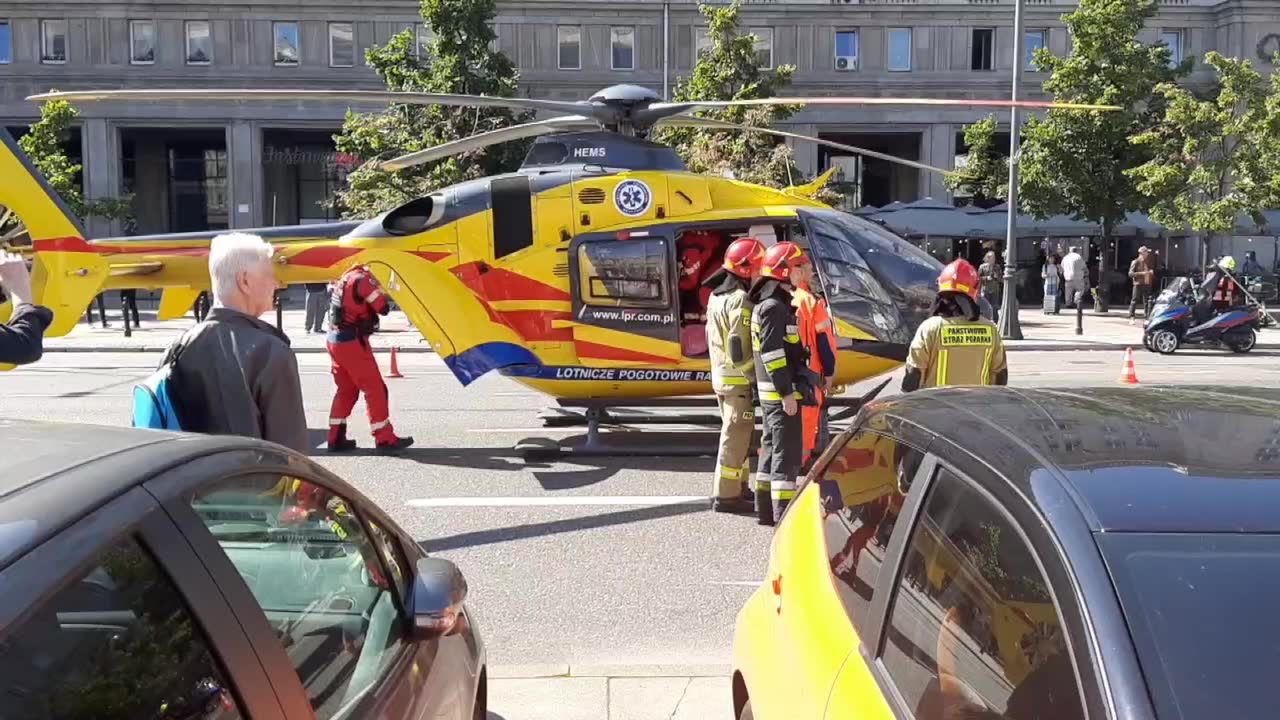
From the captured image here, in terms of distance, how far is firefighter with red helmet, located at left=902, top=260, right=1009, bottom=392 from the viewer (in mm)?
6652

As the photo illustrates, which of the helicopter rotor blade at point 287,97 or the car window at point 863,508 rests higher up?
Result: the helicopter rotor blade at point 287,97

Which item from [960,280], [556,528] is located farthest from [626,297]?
[960,280]

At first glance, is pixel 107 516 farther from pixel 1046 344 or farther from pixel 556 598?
pixel 1046 344

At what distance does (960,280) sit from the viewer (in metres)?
6.66

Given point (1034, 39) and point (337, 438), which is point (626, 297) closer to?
point (337, 438)

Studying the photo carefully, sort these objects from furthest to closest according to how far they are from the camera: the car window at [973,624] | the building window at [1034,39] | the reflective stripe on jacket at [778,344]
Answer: the building window at [1034,39]
the reflective stripe on jacket at [778,344]
the car window at [973,624]

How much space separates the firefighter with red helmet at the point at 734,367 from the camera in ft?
23.8

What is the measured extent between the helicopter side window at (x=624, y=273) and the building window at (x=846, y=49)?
30.2 metres

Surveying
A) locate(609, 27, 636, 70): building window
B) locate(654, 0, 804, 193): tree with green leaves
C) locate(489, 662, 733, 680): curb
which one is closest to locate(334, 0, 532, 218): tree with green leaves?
locate(654, 0, 804, 193): tree with green leaves

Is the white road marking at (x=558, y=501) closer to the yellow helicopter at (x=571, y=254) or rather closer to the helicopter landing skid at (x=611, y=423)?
the helicopter landing skid at (x=611, y=423)

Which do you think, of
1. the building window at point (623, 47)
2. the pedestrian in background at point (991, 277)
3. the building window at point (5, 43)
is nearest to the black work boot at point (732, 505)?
the pedestrian in background at point (991, 277)

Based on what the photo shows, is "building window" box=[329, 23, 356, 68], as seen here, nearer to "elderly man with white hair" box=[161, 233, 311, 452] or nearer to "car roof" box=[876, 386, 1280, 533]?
"elderly man with white hair" box=[161, 233, 311, 452]

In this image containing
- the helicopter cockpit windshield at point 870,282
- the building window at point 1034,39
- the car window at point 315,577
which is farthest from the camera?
the building window at point 1034,39

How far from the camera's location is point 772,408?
6.90m
